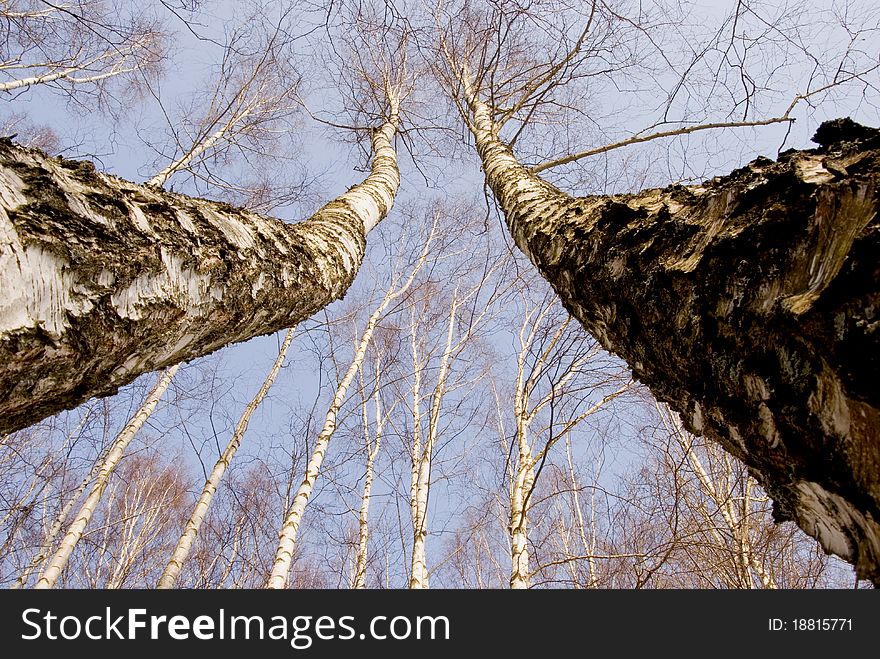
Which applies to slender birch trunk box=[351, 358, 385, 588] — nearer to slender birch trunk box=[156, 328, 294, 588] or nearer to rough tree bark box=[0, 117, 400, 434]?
slender birch trunk box=[156, 328, 294, 588]

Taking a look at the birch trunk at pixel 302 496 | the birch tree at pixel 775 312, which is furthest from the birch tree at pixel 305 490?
the birch tree at pixel 775 312

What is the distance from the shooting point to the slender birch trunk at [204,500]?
13.0 ft

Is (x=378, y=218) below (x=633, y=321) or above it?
above

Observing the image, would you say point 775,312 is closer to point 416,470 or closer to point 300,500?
point 300,500

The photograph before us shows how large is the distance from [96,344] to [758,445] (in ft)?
3.62

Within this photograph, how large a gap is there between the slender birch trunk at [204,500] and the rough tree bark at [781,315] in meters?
4.41

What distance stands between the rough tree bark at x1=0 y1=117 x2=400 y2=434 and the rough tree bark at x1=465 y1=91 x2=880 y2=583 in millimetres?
922

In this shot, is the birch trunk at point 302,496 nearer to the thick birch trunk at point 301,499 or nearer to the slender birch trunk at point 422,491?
the thick birch trunk at point 301,499

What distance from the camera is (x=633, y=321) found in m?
0.98

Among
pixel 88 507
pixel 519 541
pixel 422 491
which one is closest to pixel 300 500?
pixel 422 491

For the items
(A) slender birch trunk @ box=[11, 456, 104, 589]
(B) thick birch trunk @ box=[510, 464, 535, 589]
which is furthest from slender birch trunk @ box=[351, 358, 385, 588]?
(A) slender birch trunk @ box=[11, 456, 104, 589]

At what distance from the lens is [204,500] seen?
461cm
